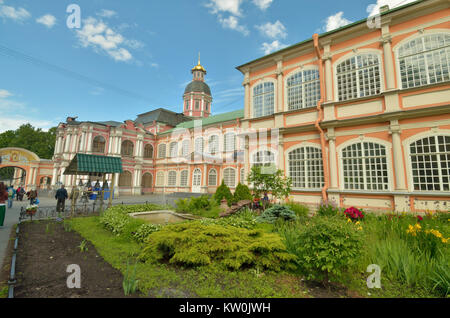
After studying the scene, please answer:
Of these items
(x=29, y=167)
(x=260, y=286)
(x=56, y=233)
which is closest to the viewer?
(x=260, y=286)

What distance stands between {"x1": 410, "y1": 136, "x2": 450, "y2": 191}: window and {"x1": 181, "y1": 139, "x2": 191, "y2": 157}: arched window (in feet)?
87.3

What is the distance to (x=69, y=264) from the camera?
459cm

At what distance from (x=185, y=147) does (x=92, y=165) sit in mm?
22060

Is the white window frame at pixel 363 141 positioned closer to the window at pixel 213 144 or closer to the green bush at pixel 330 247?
the green bush at pixel 330 247

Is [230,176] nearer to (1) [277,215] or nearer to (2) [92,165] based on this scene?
(2) [92,165]

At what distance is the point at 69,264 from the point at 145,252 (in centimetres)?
160

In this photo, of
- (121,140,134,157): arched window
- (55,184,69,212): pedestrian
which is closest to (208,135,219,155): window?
(121,140,134,157): arched window

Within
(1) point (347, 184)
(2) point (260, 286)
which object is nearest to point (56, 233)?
(2) point (260, 286)

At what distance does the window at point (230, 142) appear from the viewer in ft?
88.4

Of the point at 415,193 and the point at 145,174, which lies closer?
the point at 415,193

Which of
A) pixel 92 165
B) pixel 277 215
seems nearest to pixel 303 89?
pixel 277 215

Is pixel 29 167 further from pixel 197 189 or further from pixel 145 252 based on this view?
pixel 145 252

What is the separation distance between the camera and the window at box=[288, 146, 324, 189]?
1135cm

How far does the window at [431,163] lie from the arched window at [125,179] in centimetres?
3310
